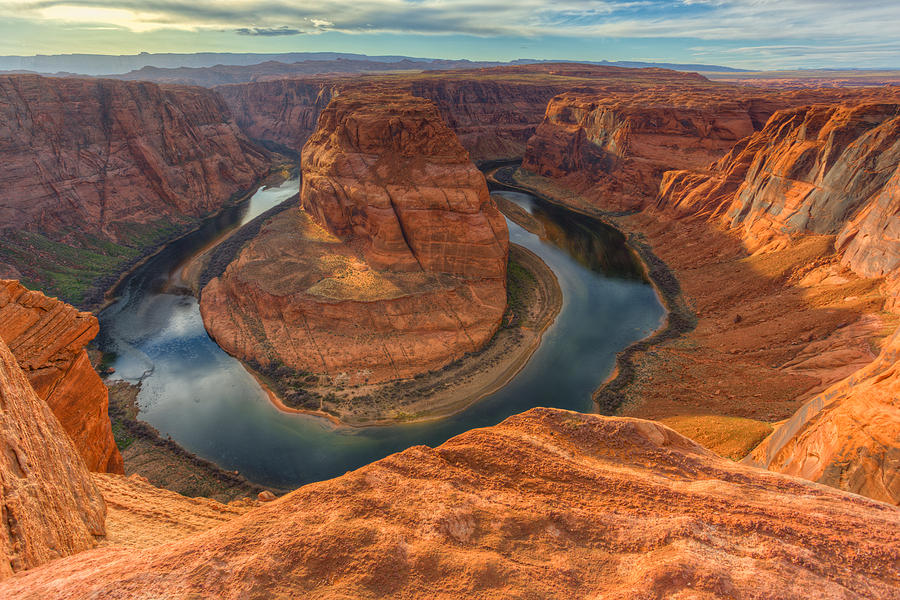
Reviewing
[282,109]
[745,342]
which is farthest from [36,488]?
[282,109]

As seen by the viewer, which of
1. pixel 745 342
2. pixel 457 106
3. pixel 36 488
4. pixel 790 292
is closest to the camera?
pixel 36 488

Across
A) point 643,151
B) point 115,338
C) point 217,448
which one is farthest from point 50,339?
point 643,151

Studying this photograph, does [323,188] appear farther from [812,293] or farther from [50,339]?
[812,293]

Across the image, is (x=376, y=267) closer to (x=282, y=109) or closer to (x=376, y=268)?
(x=376, y=268)

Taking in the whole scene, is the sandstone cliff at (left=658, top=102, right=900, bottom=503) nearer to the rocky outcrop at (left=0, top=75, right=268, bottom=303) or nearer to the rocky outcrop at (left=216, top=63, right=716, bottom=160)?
the rocky outcrop at (left=216, top=63, right=716, bottom=160)

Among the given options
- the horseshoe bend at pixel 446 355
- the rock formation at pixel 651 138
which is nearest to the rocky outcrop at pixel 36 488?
the horseshoe bend at pixel 446 355

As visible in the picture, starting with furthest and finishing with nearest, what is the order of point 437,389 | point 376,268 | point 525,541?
point 376,268 → point 437,389 → point 525,541

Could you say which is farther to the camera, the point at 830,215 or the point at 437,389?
the point at 830,215

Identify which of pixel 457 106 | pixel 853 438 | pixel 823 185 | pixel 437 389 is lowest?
pixel 437 389
